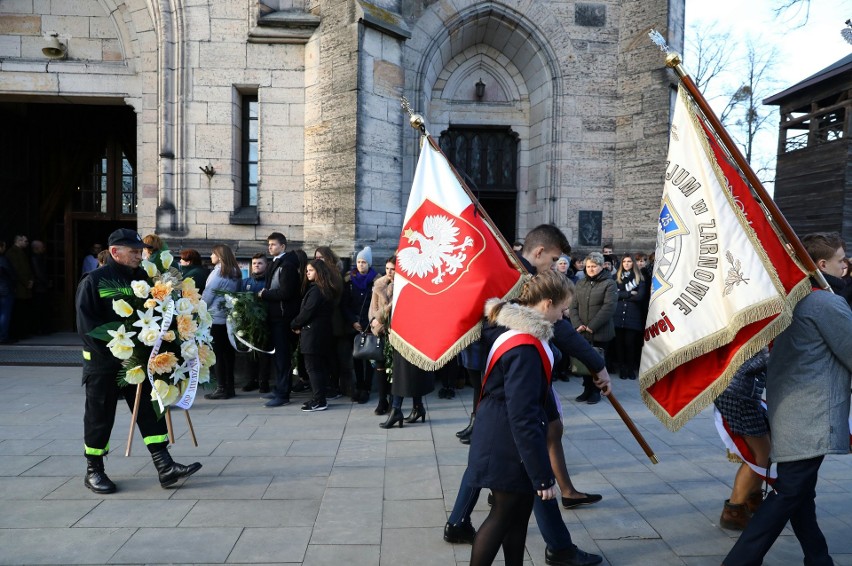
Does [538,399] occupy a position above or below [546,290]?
below

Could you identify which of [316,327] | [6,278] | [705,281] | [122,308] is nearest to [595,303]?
[316,327]

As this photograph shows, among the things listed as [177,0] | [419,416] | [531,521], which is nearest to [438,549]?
[531,521]

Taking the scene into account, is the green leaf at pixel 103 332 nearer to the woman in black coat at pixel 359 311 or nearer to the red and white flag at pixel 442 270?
the red and white flag at pixel 442 270

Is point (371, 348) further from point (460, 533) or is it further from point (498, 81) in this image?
point (498, 81)

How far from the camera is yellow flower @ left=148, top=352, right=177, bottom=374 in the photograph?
4.43 metres

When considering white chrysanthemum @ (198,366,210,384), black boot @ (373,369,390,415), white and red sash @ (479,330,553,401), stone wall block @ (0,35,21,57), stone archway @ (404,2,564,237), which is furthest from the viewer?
stone archway @ (404,2,564,237)

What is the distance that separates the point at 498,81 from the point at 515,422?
10.9 meters

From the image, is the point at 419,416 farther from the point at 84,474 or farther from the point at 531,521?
the point at 84,474

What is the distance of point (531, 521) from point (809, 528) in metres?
1.61

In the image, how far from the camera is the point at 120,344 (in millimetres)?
4266

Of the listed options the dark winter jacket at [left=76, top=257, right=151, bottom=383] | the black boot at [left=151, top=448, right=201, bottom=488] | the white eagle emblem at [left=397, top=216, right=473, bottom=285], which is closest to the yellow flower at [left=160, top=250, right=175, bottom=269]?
the dark winter jacket at [left=76, top=257, right=151, bottom=383]

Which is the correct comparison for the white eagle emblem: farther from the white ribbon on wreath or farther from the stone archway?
the stone archway

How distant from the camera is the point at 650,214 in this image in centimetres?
1087

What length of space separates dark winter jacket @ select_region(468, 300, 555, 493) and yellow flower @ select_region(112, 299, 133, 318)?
9.59 feet
